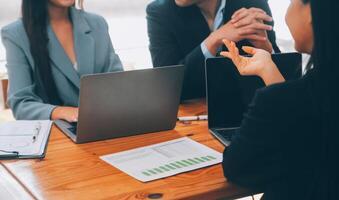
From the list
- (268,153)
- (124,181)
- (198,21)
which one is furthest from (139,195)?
(198,21)

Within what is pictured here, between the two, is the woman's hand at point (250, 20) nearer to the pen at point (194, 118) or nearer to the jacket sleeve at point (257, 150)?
the pen at point (194, 118)

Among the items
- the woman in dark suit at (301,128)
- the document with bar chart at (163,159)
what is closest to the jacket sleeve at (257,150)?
the woman in dark suit at (301,128)

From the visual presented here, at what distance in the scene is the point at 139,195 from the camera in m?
1.24

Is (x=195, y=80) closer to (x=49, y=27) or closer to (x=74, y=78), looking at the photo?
(x=74, y=78)

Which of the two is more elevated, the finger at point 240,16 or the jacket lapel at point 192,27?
the finger at point 240,16

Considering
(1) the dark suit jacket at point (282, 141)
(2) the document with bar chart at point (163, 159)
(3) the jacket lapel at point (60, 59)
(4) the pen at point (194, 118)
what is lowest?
(4) the pen at point (194, 118)

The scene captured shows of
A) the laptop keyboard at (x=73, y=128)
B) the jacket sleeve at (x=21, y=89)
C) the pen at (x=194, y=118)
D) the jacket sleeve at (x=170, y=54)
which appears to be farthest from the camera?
the jacket sleeve at (x=170, y=54)

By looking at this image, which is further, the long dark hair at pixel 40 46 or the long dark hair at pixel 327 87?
the long dark hair at pixel 40 46

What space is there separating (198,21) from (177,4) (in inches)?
4.3

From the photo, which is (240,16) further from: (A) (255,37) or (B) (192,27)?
(B) (192,27)

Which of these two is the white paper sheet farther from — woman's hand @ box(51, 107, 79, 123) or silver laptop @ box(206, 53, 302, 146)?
silver laptop @ box(206, 53, 302, 146)

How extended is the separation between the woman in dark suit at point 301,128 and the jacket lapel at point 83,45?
1.04m

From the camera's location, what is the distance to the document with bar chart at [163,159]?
1.37 metres

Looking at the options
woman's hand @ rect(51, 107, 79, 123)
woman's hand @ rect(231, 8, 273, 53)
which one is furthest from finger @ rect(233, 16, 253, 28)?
woman's hand @ rect(51, 107, 79, 123)
